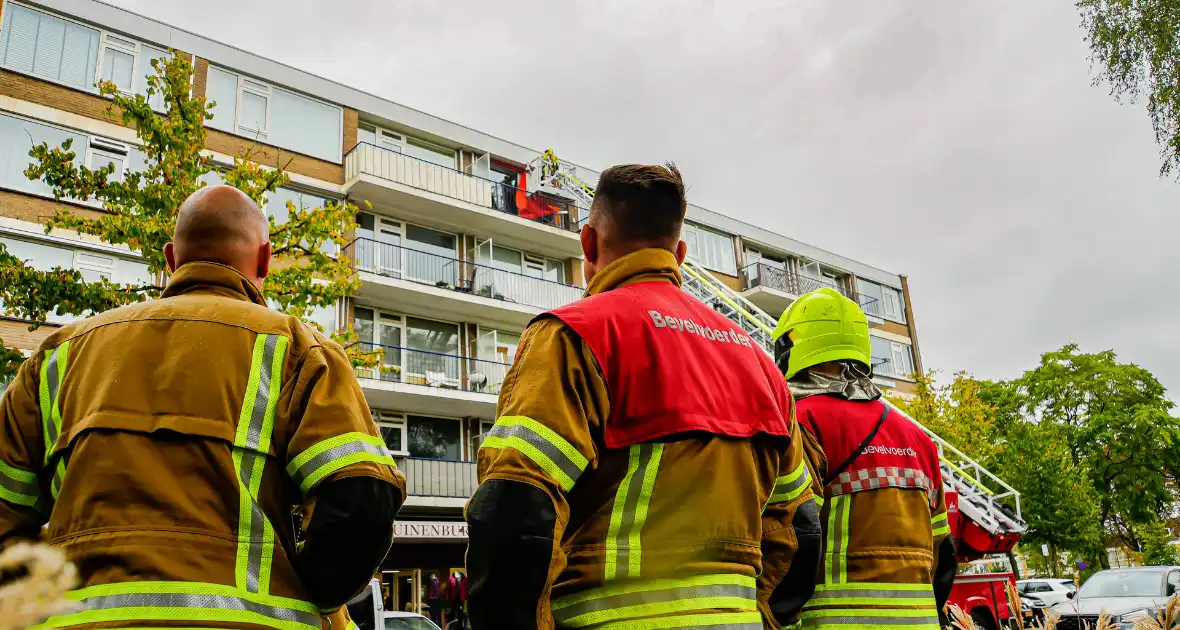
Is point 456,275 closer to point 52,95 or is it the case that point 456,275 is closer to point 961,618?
point 52,95

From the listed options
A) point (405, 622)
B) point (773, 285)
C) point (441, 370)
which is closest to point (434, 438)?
point (441, 370)

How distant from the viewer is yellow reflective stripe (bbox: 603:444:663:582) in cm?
205

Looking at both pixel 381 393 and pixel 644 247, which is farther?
pixel 381 393

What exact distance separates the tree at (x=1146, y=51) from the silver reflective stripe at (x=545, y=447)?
12736mm

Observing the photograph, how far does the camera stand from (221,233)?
2.60 m

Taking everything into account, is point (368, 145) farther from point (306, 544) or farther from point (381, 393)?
point (306, 544)

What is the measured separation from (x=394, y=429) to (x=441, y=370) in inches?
72.7

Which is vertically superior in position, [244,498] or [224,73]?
[224,73]

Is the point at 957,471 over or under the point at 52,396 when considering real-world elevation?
over

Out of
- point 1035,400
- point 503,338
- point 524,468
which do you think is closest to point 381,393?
point 503,338

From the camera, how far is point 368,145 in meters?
23.2

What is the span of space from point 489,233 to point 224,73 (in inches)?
313

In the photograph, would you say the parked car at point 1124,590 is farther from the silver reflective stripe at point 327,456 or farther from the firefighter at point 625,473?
the silver reflective stripe at point 327,456

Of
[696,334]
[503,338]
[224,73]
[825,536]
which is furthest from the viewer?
[503,338]
